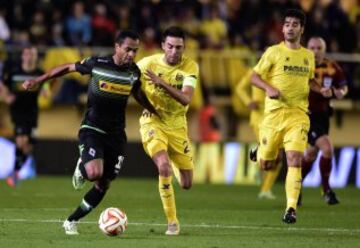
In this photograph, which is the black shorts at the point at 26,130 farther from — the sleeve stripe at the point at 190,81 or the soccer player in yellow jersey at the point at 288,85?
the sleeve stripe at the point at 190,81

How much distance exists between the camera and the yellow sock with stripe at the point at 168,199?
12.6 m

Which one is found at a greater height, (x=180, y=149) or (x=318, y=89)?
(x=318, y=89)

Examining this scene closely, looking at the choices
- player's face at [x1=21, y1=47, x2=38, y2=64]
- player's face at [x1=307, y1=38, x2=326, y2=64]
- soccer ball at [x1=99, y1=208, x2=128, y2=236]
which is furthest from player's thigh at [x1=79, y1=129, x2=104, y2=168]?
player's face at [x1=21, y1=47, x2=38, y2=64]

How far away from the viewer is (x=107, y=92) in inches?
493

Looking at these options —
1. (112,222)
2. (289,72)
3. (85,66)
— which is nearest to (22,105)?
(289,72)

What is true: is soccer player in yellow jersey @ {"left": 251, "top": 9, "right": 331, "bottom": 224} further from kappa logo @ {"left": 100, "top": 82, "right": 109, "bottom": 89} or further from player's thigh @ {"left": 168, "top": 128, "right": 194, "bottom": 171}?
kappa logo @ {"left": 100, "top": 82, "right": 109, "bottom": 89}

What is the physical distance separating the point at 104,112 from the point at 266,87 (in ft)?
7.31

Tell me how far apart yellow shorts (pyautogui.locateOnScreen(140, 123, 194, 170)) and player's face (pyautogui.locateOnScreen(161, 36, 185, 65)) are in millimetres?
773

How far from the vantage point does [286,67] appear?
1410 centimetres

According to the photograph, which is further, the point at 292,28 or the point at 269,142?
the point at 269,142

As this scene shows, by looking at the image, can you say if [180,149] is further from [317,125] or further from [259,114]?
[259,114]

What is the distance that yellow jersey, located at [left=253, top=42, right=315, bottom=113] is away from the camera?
14102 mm

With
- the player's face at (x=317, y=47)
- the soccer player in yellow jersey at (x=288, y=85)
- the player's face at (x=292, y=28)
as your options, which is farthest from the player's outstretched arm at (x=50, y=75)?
the player's face at (x=317, y=47)

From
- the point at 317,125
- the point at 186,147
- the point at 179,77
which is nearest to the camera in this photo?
the point at 179,77
